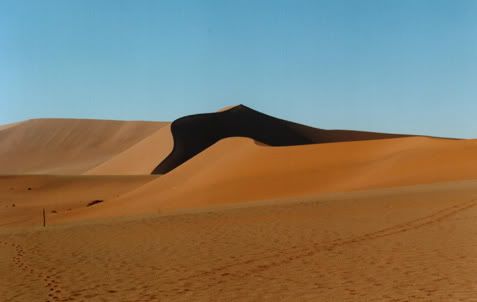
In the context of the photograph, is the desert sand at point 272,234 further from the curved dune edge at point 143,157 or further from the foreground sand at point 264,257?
the curved dune edge at point 143,157

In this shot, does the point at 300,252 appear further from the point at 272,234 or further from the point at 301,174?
the point at 301,174

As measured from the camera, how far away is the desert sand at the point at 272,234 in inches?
326

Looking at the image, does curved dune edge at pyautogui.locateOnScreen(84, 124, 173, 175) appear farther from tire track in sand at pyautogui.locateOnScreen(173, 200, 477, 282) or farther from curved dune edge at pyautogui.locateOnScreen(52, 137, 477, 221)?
tire track in sand at pyautogui.locateOnScreen(173, 200, 477, 282)

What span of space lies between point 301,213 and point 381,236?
5.28 m

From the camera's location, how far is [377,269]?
8.91m

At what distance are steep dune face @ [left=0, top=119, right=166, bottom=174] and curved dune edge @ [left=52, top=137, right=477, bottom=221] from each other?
6641 cm

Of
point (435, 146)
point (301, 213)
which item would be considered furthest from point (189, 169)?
point (301, 213)

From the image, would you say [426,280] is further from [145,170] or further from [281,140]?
[281,140]

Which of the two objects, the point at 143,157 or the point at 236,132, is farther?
the point at 236,132

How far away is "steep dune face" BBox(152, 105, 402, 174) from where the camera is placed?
220 feet

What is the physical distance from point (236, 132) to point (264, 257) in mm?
67454

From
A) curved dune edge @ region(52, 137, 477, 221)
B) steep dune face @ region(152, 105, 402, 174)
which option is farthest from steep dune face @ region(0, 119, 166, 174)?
curved dune edge @ region(52, 137, 477, 221)

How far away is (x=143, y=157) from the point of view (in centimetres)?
6931

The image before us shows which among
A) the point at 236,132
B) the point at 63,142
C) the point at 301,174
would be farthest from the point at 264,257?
the point at 63,142
